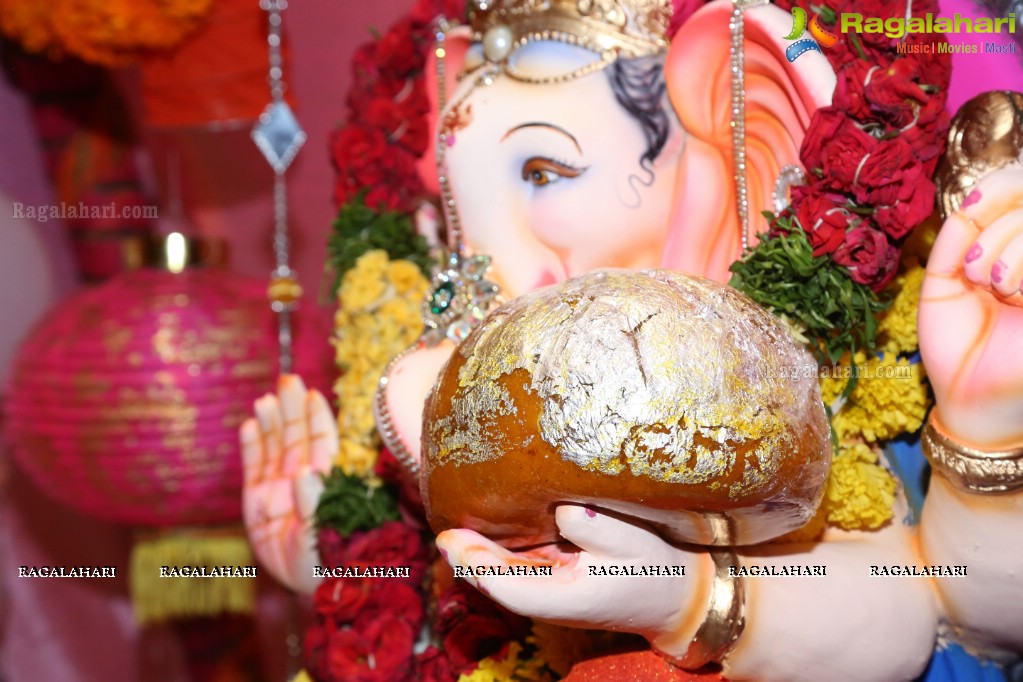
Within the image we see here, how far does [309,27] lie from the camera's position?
199 centimetres

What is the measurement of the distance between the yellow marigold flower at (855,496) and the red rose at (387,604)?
0.53 meters

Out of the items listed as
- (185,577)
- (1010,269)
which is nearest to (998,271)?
(1010,269)

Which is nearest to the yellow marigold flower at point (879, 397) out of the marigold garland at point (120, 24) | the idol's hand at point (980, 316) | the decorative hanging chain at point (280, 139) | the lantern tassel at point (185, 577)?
the idol's hand at point (980, 316)

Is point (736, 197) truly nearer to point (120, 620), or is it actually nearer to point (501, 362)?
point (501, 362)

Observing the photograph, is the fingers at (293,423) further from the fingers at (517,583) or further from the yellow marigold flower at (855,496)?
the yellow marigold flower at (855,496)

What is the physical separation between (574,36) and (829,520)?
59 centimetres

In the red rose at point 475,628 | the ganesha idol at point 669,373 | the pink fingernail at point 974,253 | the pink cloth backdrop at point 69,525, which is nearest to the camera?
the ganesha idol at point 669,373

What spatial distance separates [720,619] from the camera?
100 centimetres

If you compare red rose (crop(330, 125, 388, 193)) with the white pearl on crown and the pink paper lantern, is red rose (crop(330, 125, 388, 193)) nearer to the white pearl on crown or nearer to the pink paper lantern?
the white pearl on crown

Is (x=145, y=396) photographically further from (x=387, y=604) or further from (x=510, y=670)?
(x=510, y=670)

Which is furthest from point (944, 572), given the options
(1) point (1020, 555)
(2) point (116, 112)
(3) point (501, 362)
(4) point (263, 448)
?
(2) point (116, 112)

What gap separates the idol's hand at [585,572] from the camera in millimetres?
901

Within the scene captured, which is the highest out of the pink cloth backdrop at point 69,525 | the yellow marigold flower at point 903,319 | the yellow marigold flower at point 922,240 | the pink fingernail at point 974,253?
the pink fingernail at point 974,253

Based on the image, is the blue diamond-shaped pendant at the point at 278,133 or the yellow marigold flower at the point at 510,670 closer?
the yellow marigold flower at the point at 510,670
